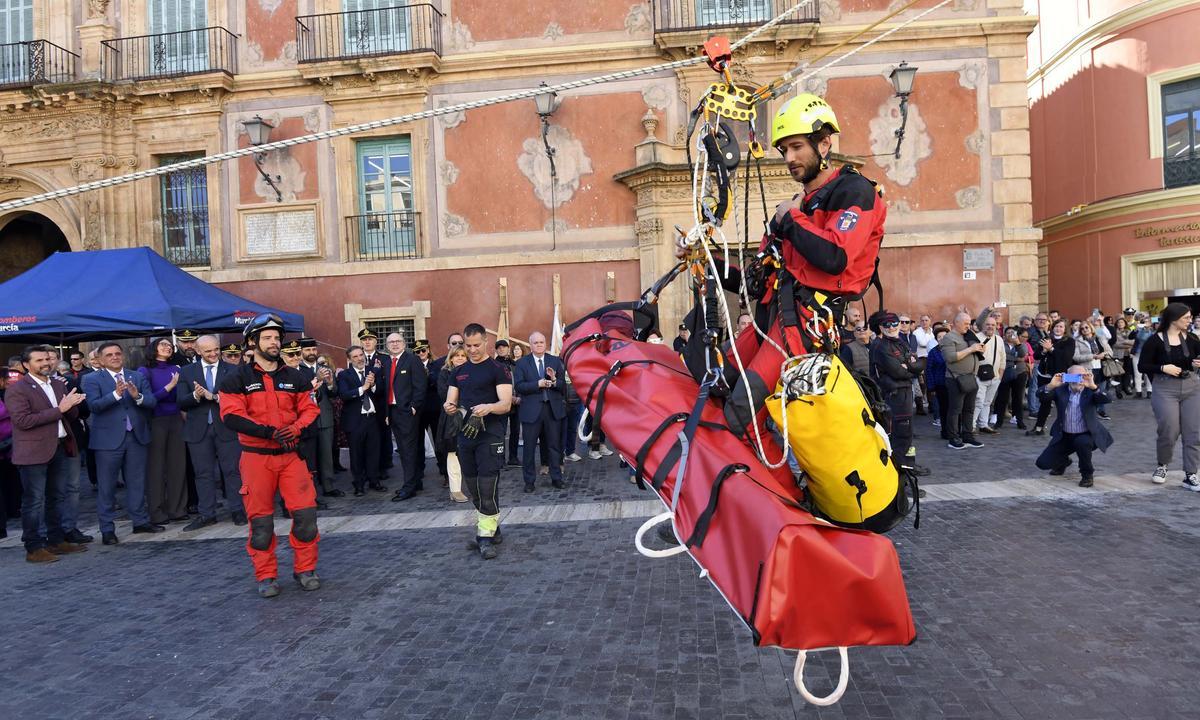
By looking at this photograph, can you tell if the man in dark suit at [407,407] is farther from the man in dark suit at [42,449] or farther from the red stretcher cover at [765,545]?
the red stretcher cover at [765,545]

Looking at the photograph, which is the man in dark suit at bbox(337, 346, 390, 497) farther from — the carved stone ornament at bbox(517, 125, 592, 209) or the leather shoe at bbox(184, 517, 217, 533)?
the carved stone ornament at bbox(517, 125, 592, 209)

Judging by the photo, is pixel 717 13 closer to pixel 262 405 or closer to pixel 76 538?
pixel 262 405

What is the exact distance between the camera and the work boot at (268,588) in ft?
18.2

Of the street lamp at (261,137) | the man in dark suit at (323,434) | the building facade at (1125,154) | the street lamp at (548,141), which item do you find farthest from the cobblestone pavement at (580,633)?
the building facade at (1125,154)

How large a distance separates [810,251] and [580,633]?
9.15 ft

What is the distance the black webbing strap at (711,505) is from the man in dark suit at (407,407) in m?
7.19

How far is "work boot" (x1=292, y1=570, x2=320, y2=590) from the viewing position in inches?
224

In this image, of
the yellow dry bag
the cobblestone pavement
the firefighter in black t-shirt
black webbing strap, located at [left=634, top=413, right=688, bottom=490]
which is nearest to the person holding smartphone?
the cobblestone pavement

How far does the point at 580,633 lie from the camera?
4547 millimetres

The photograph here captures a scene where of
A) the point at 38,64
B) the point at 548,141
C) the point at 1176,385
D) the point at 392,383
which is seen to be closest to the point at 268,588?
the point at 392,383

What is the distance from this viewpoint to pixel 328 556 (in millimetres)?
6633

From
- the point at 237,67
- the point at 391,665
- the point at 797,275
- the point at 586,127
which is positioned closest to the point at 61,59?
the point at 237,67

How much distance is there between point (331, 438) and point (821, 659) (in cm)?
733

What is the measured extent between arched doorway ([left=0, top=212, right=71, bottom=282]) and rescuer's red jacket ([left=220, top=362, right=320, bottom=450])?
1789cm
